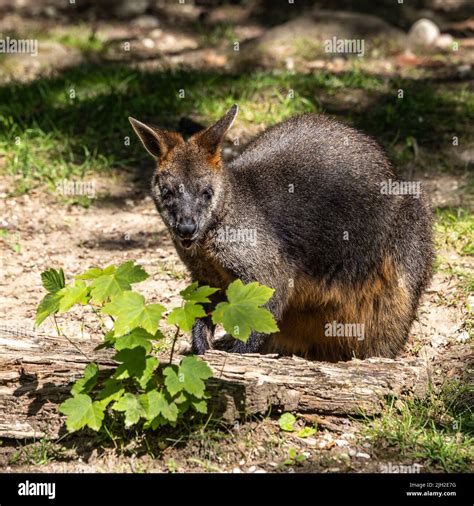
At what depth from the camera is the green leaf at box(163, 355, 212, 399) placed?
4145 millimetres

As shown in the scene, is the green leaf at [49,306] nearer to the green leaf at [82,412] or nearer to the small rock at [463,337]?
the green leaf at [82,412]

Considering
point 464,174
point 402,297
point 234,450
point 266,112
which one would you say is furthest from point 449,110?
point 234,450

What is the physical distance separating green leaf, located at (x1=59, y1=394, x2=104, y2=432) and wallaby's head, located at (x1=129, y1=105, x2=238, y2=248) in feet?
3.92

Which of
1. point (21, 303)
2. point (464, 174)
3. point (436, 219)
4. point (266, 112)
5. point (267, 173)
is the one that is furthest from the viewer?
point (266, 112)

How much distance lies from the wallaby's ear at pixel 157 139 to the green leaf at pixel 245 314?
4.59 feet

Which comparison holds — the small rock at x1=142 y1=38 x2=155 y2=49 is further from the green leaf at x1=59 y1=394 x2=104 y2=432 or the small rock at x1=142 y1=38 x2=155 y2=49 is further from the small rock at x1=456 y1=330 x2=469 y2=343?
the green leaf at x1=59 y1=394 x2=104 y2=432

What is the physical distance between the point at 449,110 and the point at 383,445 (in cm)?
499

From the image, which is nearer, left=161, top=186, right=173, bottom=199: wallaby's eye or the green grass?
left=161, top=186, right=173, bottom=199: wallaby's eye

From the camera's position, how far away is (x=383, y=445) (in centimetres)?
453

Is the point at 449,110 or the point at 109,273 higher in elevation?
the point at 449,110

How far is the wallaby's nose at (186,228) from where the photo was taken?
Result: 499 cm

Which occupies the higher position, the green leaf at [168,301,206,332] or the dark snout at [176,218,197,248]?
the dark snout at [176,218,197,248]

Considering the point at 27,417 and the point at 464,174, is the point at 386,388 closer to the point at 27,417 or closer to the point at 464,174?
the point at 27,417

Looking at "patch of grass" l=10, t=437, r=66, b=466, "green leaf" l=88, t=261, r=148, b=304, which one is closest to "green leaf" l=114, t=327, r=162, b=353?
"green leaf" l=88, t=261, r=148, b=304
